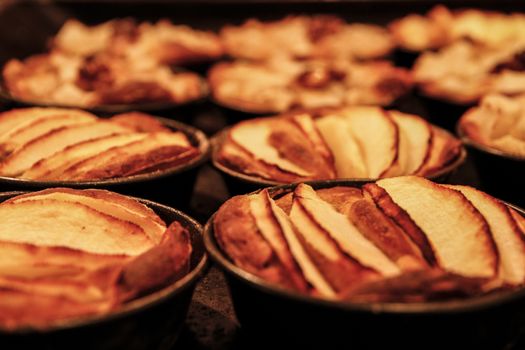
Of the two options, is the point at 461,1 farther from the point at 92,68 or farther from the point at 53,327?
the point at 53,327

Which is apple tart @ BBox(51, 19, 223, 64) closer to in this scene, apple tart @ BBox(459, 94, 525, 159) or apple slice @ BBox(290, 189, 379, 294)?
apple tart @ BBox(459, 94, 525, 159)

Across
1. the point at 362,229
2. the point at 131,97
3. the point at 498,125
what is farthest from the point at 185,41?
the point at 362,229

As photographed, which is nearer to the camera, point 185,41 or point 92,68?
point 92,68

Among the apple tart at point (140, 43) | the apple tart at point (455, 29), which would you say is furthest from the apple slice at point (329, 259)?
the apple tart at point (455, 29)

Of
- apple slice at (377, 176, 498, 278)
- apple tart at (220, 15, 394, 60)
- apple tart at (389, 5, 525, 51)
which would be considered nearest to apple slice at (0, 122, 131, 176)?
apple slice at (377, 176, 498, 278)

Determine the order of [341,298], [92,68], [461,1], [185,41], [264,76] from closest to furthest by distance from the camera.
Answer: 1. [341,298]
2. [92,68]
3. [264,76]
4. [185,41]
5. [461,1]

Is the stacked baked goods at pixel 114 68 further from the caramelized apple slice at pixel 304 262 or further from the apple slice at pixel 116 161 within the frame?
the caramelized apple slice at pixel 304 262
